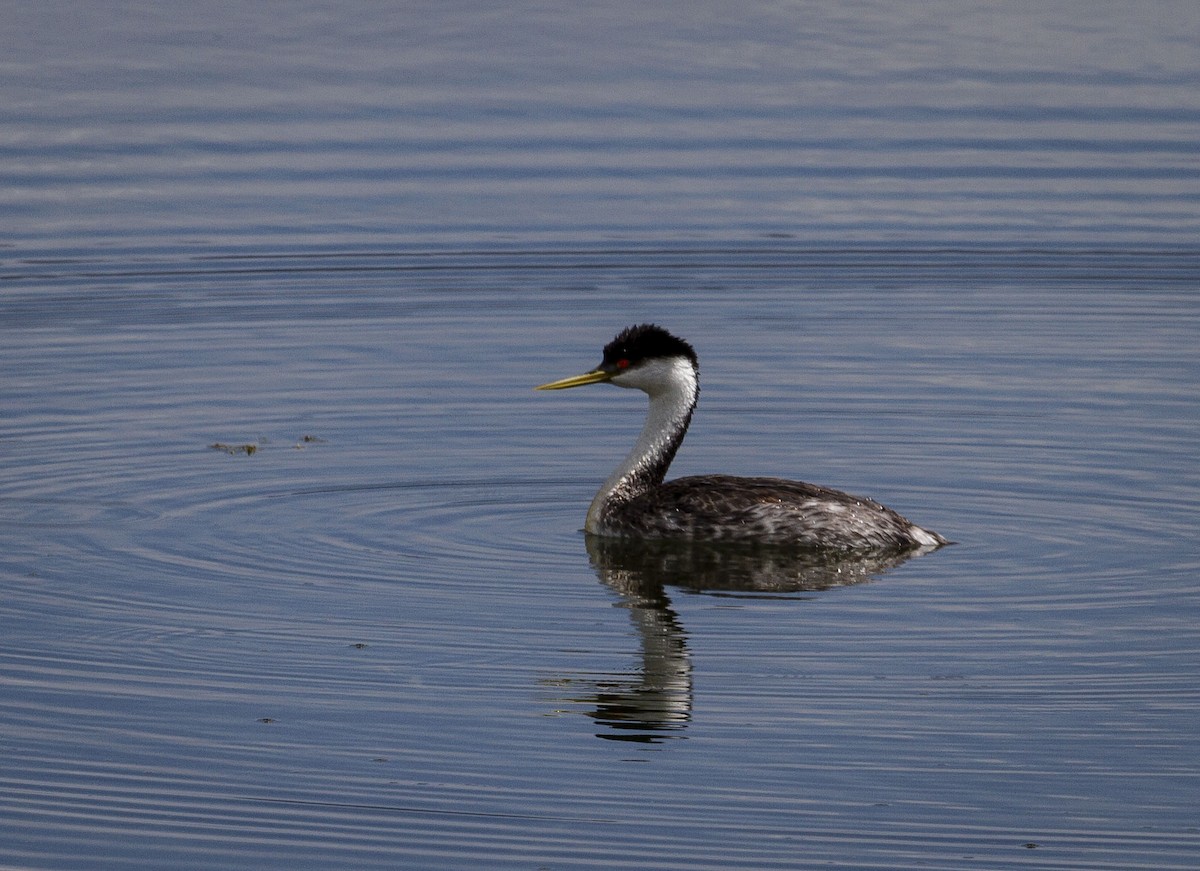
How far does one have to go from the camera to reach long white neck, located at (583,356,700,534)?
1374 cm

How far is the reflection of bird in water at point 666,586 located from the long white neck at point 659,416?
0.70 m

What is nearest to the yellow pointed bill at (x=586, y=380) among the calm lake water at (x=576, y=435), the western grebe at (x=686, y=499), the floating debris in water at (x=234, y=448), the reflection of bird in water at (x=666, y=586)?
the western grebe at (x=686, y=499)

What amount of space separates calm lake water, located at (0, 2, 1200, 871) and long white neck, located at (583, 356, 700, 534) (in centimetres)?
47

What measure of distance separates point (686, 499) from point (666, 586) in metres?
0.96

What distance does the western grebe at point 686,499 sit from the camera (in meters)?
12.7

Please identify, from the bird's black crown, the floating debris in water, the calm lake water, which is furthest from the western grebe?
the floating debris in water

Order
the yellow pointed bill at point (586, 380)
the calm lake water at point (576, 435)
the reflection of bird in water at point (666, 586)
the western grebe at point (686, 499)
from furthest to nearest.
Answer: the yellow pointed bill at point (586, 380) < the western grebe at point (686, 499) < the reflection of bird in water at point (666, 586) < the calm lake water at point (576, 435)

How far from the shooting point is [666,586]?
12.2m

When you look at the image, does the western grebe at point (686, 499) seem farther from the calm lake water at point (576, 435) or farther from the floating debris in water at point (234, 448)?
the floating debris in water at point (234, 448)

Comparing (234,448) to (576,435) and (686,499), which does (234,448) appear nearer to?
(576,435)

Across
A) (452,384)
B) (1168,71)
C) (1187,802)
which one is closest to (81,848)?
(1187,802)

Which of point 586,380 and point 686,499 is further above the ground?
point 586,380

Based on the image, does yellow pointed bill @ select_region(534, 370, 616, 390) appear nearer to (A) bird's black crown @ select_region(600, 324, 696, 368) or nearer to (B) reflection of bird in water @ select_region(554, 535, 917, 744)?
(A) bird's black crown @ select_region(600, 324, 696, 368)

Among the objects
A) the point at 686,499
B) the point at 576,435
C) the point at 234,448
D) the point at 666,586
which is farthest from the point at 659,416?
the point at 234,448
